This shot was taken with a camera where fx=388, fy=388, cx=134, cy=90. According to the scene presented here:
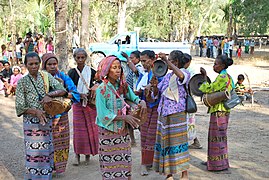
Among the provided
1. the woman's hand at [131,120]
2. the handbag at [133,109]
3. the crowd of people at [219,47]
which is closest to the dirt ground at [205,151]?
the handbag at [133,109]

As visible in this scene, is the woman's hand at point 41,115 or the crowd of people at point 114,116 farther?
the woman's hand at point 41,115

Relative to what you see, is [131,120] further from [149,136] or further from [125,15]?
[125,15]

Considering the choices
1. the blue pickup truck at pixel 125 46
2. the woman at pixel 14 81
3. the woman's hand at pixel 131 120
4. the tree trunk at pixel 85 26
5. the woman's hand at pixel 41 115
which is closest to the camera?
the woman's hand at pixel 131 120

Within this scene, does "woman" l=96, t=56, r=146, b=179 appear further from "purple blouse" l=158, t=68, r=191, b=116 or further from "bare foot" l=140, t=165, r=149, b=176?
"bare foot" l=140, t=165, r=149, b=176

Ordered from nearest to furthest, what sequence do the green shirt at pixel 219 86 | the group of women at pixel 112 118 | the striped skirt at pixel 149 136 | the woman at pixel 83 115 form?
the group of women at pixel 112 118
the green shirt at pixel 219 86
the striped skirt at pixel 149 136
the woman at pixel 83 115

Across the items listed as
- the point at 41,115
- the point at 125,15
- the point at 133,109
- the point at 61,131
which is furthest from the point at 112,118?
the point at 125,15

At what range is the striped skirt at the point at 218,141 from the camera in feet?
17.1

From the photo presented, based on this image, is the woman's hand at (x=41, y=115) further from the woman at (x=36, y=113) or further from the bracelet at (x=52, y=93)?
the bracelet at (x=52, y=93)

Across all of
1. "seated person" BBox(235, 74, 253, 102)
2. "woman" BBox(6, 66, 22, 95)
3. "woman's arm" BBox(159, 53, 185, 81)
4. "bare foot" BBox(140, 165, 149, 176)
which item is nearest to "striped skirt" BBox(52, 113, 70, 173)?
"bare foot" BBox(140, 165, 149, 176)

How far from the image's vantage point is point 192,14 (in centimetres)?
4362

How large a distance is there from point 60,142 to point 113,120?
6.35ft

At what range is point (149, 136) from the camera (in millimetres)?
5297

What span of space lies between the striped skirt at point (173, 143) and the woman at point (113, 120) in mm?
899

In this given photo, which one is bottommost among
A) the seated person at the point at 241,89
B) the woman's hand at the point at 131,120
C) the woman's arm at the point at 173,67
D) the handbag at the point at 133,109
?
the seated person at the point at 241,89
